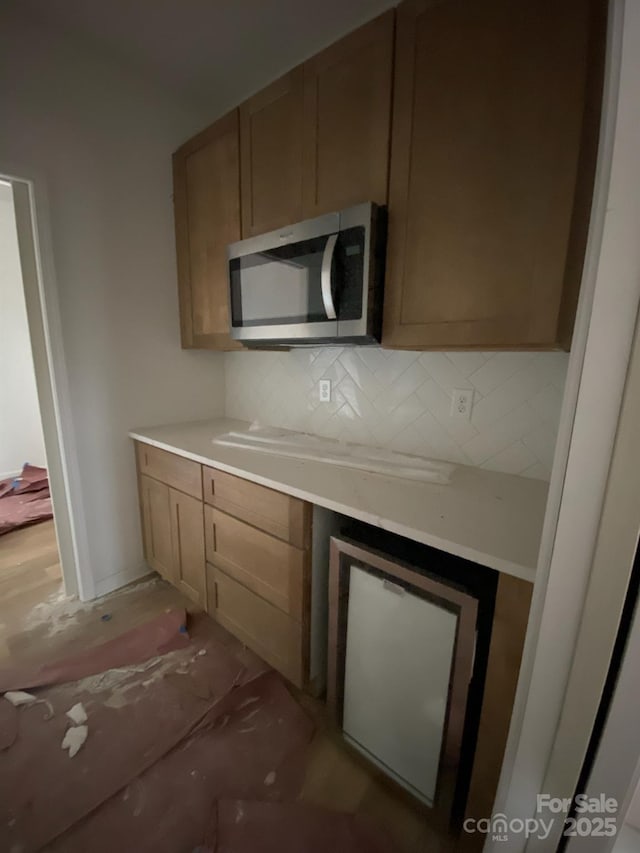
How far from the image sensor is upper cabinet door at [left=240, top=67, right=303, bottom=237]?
4.26 ft

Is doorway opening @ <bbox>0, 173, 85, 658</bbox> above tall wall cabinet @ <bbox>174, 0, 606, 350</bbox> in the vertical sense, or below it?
below

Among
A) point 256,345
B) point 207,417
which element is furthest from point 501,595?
point 207,417

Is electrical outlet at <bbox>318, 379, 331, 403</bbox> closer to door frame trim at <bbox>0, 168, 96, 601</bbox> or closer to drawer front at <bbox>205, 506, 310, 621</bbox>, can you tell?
drawer front at <bbox>205, 506, 310, 621</bbox>

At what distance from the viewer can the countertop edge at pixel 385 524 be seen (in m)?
0.77

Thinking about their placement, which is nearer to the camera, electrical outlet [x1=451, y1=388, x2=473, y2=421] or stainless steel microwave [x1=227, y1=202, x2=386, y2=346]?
stainless steel microwave [x1=227, y1=202, x2=386, y2=346]

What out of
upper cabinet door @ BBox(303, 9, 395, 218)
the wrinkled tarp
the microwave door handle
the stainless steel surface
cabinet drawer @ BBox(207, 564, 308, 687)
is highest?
upper cabinet door @ BBox(303, 9, 395, 218)

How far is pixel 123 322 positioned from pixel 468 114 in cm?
169

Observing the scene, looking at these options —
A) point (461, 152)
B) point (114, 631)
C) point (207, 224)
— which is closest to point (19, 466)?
point (114, 631)

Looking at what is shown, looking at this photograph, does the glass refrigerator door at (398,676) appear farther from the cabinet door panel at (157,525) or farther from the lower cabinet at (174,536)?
the cabinet door panel at (157,525)

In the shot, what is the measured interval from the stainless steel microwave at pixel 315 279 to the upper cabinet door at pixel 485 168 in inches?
3.2

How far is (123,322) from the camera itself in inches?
72.2

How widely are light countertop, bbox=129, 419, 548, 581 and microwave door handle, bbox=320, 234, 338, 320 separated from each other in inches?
22.7

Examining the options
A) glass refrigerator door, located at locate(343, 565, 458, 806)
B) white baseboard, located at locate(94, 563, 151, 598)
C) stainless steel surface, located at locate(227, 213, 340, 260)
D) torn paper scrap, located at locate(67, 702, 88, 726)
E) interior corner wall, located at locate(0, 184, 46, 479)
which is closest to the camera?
glass refrigerator door, located at locate(343, 565, 458, 806)

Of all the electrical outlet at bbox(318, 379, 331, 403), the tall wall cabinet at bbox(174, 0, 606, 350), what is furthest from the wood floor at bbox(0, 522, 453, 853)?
the tall wall cabinet at bbox(174, 0, 606, 350)
